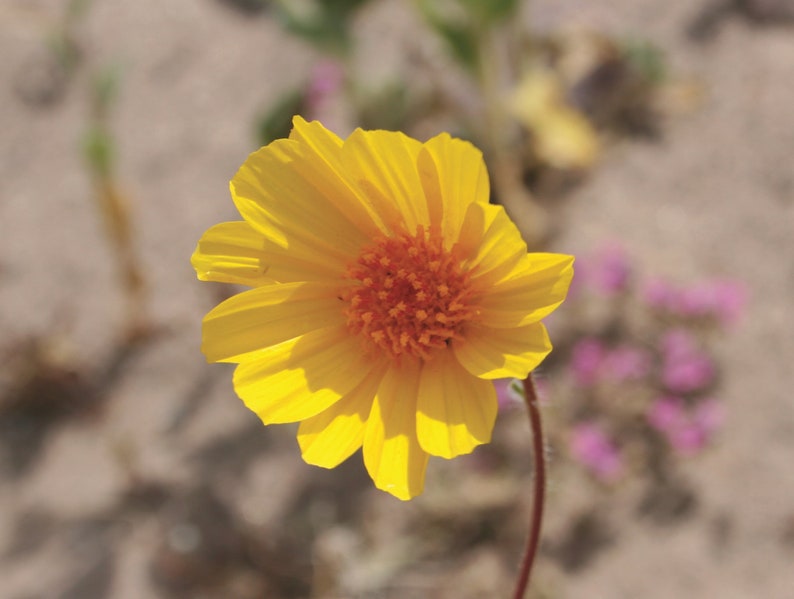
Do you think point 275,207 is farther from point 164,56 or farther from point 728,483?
point 164,56

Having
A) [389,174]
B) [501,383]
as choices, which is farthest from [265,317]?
[501,383]

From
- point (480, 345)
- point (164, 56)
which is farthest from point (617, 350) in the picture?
point (164, 56)

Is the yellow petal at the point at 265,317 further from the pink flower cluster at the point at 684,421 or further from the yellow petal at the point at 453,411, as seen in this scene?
the pink flower cluster at the point at 684,421

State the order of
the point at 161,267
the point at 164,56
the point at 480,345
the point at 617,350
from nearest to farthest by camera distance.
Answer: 1. the point at 480,345
2. the point at 617,350
3. the point at 161,267
4. the point at 164,56

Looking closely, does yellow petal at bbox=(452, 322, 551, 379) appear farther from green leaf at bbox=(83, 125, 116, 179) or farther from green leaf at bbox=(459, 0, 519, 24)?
green leaf at bbox=(83, 125, 116, 179)

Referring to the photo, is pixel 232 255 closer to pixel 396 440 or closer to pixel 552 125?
pixel 396 440
